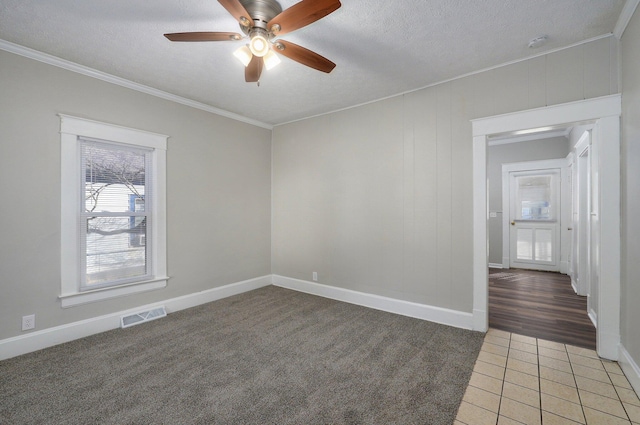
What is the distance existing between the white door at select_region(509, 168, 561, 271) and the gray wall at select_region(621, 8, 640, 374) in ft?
14.2

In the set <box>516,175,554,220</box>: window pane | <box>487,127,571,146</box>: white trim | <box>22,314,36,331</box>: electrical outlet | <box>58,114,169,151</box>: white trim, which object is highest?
<box>487,127,571,146</box>: white trim

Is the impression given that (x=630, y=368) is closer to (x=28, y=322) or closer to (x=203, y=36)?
(x=203, y=36)

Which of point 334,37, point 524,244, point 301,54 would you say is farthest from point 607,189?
point 524,244

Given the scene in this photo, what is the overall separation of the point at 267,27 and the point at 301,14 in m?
0.31

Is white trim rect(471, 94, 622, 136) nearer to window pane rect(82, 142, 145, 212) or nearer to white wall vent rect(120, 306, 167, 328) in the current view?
window pane rect(82, 142, 145, 212)

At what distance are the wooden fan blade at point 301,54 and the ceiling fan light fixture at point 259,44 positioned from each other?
0.27ft

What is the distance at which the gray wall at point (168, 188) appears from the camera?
263cm

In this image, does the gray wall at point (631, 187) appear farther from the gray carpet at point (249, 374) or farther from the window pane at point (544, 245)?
the window pane at point (544, 245)

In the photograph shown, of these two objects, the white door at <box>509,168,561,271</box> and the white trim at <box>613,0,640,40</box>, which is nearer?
the white trim at <box>613,0,640,40</box>

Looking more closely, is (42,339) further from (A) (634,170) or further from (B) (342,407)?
(A) (634,170)

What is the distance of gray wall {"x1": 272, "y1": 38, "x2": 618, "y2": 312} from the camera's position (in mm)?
2811

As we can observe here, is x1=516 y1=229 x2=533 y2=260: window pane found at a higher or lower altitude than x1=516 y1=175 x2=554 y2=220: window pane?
lower

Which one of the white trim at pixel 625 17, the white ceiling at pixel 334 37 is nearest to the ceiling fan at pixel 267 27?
the white ceiling at pixel 334 37

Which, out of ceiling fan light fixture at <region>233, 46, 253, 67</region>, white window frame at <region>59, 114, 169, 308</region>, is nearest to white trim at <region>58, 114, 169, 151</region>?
white window frame at <region>59, 114, 169, 308</region>
